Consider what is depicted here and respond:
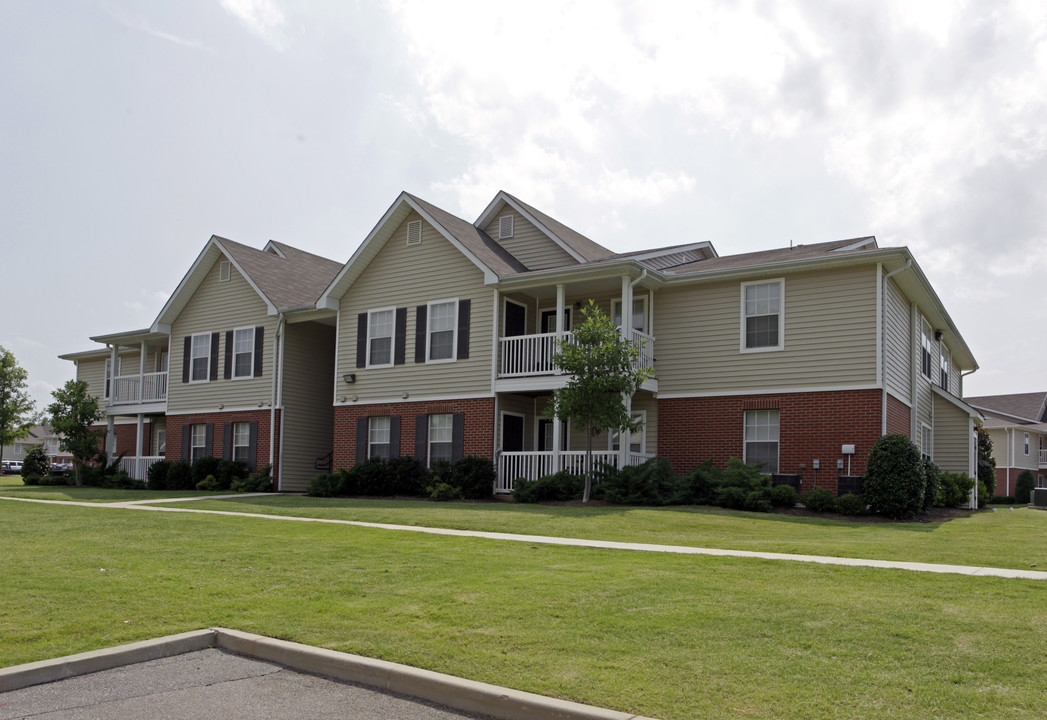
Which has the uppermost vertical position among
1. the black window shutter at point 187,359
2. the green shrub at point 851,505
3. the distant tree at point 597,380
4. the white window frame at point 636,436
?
the black window shutter at point 187,359

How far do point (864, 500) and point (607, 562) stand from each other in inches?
393

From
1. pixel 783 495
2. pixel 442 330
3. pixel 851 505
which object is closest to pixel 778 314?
pixel 783 495

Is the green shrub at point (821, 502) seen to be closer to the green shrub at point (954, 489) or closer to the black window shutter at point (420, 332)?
the green shrub at point (954, 489)

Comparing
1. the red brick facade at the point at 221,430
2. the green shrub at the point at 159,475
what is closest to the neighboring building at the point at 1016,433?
the red brick facade at the point at 221,430

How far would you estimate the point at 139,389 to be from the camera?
3247 cm

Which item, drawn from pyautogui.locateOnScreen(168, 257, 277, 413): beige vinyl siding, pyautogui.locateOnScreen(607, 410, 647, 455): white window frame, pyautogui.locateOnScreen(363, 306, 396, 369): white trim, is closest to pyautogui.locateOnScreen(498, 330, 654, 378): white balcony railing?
pyautogui.locateOnScreen(607, 410, 647, 455): white window frame

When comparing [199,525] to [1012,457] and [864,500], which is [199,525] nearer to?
[864,500]

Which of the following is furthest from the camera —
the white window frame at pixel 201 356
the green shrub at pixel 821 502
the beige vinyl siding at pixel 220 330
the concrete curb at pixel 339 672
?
the white window frame at pixel 201 356

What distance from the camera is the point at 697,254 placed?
1107 inches

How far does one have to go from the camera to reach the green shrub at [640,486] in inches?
742

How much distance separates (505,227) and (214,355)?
11.1 m

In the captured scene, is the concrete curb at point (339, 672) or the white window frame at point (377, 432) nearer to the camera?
the concrete curb at point (339, 672)

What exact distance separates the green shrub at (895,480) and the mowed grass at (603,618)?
29.6ft

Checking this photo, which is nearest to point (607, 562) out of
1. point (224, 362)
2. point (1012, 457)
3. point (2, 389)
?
point (224, 362)
